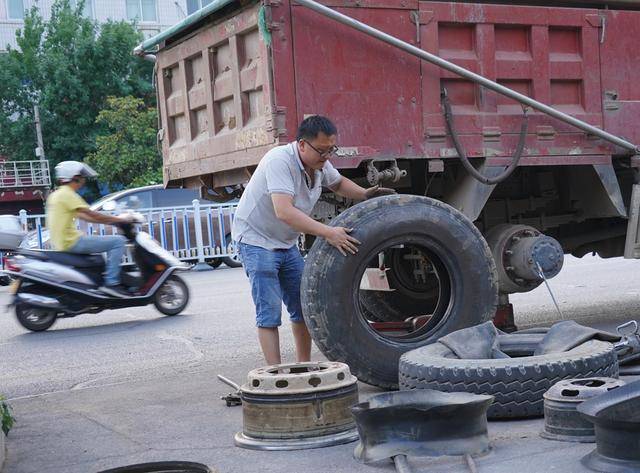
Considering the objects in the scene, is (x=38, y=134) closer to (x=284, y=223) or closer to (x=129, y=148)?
(x=129, y=148)

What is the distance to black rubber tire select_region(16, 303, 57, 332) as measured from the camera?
1029 cm

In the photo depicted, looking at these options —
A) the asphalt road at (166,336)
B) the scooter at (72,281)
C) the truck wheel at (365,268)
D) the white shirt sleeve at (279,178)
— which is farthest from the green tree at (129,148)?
the white shirt sleeve at (279,178)

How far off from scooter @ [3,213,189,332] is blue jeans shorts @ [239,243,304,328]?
4.85 m

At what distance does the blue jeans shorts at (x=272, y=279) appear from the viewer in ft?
19.0

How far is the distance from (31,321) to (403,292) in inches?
182

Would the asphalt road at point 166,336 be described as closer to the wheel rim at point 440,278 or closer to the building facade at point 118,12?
the wheel rim at point 440,278

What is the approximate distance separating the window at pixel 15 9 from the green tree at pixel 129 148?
8.72m

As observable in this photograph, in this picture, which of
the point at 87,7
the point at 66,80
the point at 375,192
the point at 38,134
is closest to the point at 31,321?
the point at 375,192

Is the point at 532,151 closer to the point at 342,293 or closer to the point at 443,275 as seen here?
the point at 443,275

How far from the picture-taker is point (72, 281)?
10.3m

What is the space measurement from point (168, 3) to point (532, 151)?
33182mm

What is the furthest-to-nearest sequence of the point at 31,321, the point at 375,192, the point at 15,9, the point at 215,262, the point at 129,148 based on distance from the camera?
1. the point at 15,9
2. the point at 129,148
3. the point at 215,262
4. the point at 31,321
5. the point at 375,192

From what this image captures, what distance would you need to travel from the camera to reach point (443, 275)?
20.5ft

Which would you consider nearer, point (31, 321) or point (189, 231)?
point (31, 321)
